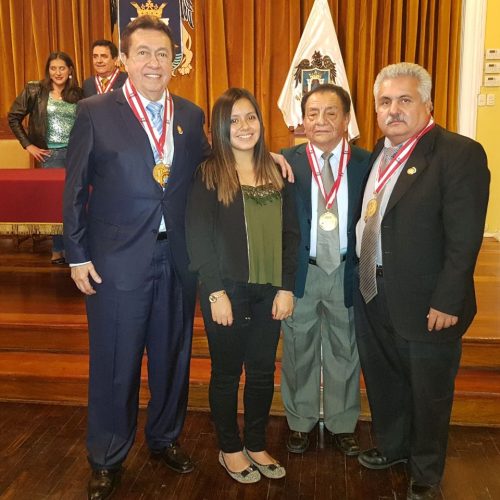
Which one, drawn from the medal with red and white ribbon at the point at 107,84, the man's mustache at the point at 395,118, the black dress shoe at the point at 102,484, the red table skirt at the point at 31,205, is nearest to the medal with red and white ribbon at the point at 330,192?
the man's mustache at the point at 395,118

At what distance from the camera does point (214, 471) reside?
2.36 m

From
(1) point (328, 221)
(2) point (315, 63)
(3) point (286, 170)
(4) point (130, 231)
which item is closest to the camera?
(4) point (130, 231)

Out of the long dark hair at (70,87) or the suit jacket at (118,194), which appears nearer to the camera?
the suit jacket at (118,194)

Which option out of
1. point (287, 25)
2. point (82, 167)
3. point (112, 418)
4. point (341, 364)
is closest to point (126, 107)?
point (82, 167)

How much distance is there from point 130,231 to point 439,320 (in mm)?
1112

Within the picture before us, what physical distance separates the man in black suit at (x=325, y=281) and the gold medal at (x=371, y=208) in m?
0.15

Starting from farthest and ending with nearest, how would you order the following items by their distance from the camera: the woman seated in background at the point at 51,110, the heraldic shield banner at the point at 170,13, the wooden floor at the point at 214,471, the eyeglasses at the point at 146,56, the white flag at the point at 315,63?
1. the heraldic shield banner at the point at 170,13
2. the white flag at the point at 315,63
3. the woman seated in background at the point at 51,110
4. the wooden floor at the point at 214,471
5. the eyeglasses at the point at 146,56

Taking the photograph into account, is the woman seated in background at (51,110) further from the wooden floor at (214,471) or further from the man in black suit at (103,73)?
the wooden floor at (214,471)

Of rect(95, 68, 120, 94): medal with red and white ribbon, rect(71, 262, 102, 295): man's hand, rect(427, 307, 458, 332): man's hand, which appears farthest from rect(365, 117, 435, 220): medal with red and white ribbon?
rect(95, 68, 120, 94): medal with red and white ribbon

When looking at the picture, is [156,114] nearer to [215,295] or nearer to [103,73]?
[215,295]

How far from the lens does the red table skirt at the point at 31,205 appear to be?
3.48 metres

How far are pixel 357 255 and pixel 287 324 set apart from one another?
0.45 meters

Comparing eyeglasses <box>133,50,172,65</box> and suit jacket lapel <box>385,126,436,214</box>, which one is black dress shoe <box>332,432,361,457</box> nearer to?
suit jacket lapel <box>385,126,436,214</box>

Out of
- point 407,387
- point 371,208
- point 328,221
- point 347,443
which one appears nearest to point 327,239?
point 328,221
